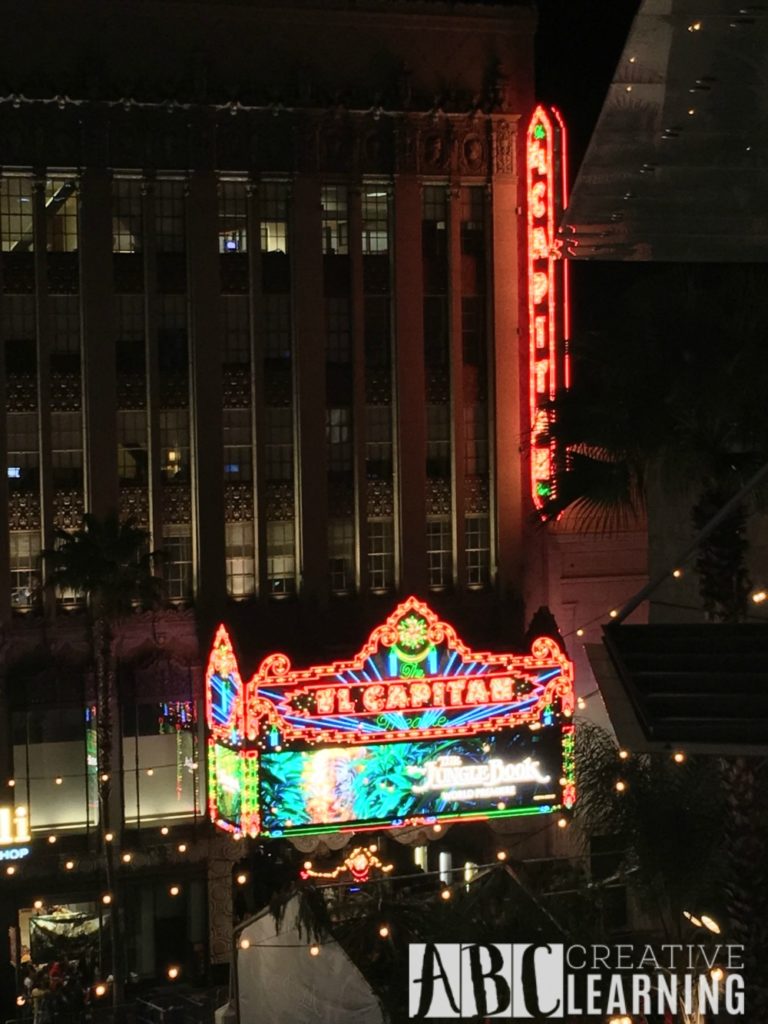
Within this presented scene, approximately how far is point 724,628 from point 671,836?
8.27 m

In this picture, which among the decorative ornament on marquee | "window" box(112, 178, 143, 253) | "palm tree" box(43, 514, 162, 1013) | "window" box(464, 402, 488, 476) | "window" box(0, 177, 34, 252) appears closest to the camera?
"palm tree" box(43, 514, 162, 1013)

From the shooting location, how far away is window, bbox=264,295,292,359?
123 feet

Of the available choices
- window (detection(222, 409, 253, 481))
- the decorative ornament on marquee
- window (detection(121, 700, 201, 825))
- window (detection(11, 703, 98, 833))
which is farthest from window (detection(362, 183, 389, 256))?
the decorative ornament on marquee

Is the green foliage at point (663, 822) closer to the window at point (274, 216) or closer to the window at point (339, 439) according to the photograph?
the window at point (339, 439)

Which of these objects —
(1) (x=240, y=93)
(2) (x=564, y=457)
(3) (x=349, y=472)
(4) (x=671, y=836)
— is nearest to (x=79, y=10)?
(1) (x=240, y=93)

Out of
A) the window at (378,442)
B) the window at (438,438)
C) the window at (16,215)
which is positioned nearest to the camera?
the window at (16,215)

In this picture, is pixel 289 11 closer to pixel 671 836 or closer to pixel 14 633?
pixel 14 633

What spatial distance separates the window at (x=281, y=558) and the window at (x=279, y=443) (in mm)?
1213

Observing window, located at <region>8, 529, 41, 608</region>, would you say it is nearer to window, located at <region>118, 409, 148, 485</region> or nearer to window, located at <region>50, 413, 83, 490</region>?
window, located at <region>50, 413, 83, 490</region>

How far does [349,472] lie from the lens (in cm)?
3819

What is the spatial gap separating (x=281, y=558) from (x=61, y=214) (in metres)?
9.61

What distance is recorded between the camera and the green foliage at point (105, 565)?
33.7m

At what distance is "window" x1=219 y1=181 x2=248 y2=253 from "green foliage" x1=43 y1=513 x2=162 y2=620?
7412 mm

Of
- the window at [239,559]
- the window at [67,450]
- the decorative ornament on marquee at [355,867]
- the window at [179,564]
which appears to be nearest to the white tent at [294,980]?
the decorative ornament on marquee at [355,867]
